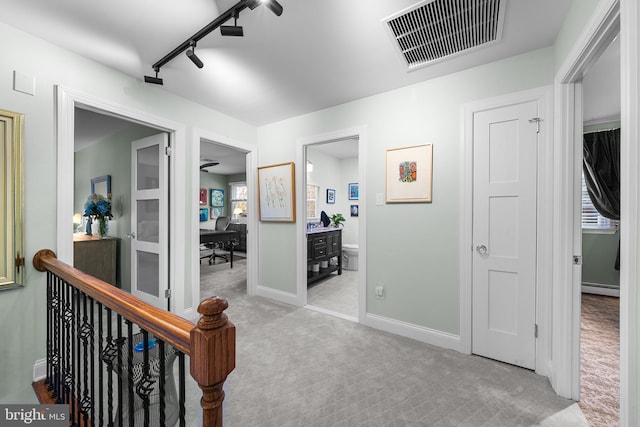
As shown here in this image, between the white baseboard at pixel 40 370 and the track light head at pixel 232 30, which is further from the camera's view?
the white baseboard at pixel 40 370

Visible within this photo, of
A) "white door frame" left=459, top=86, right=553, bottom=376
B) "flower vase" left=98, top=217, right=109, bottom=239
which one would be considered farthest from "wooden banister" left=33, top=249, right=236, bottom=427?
"flower vase" left=98, top=217, right=109, bottom=239

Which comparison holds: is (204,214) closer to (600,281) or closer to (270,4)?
(270,4)

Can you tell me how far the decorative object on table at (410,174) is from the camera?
7.73 ft

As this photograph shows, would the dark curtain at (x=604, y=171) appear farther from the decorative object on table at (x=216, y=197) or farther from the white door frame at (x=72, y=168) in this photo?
the decorative object on table at (x=216, y=197)

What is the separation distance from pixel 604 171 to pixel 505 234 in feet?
9.73

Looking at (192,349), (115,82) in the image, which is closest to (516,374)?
(192,349)

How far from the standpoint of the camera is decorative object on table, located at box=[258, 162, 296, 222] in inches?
129

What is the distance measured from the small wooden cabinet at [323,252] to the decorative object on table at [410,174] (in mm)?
1777

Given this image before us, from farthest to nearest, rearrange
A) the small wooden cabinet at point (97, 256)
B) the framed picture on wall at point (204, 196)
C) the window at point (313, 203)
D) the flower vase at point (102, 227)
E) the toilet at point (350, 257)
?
1. the framed picture on wall at point (204, 196)
2. the window at point (313, 203)
3. the toilet at point (350, 257)
4. the flower vase at point (102, 227)
5. the small wooden cabinet at point (97, 256)

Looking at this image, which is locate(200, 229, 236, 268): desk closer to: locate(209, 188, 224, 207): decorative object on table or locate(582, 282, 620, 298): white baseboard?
locate(209, 188, 224, 207): decorative object on table

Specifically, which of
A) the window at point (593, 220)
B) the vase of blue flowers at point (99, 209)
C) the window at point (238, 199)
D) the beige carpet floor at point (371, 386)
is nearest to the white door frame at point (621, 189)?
the beige carpet floor at point (371, 386)

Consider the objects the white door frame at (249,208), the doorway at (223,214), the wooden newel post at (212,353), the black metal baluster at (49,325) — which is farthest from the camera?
the doorway at (223,214)

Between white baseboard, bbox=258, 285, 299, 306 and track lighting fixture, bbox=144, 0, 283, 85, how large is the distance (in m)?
2.61

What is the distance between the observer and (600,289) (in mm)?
3715
